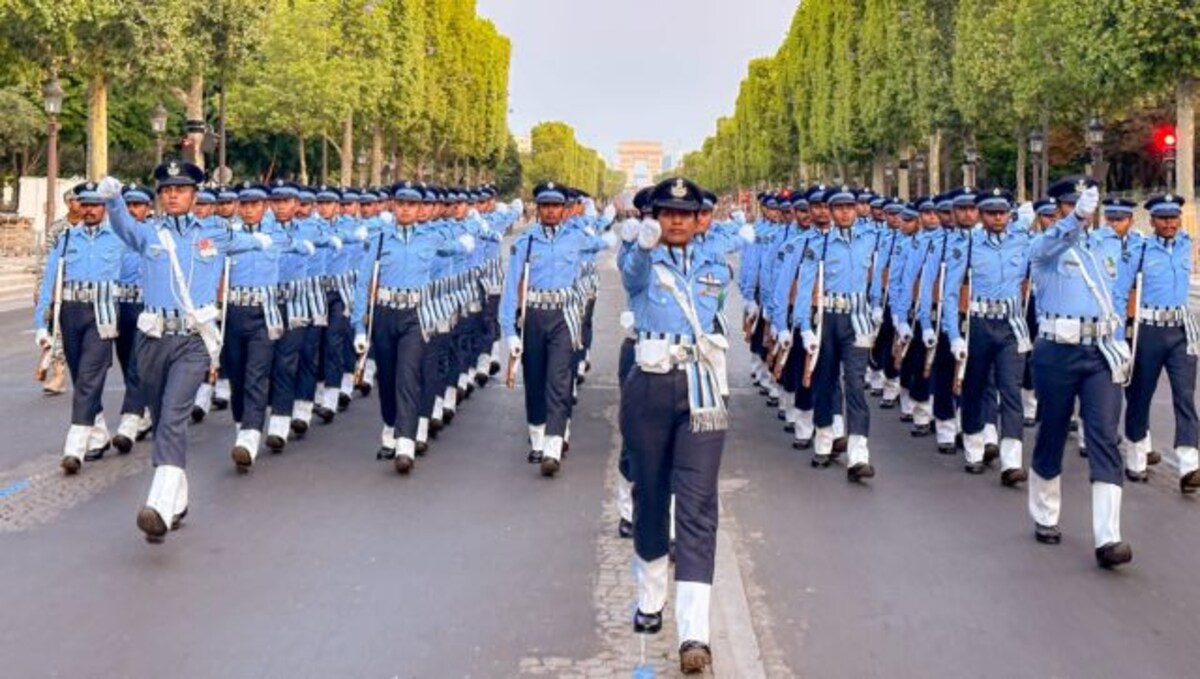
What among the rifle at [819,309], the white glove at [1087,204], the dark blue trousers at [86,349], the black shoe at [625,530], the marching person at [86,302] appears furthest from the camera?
the marching person at [86,302]

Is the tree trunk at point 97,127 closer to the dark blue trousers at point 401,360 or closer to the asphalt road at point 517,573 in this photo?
the asphalt road at point 517,573

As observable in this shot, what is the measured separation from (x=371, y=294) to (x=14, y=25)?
1895 centimetres

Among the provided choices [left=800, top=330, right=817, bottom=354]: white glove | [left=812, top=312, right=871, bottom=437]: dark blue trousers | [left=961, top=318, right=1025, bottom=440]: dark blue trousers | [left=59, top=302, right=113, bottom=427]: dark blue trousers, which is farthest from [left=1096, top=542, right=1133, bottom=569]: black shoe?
[left=59, top=302, right=113, bottom=427]: dark blue trousers

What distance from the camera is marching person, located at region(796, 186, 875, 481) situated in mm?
9805

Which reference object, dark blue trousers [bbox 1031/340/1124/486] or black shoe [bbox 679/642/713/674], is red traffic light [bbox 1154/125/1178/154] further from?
black shoe [bbox 679/642/713/674]

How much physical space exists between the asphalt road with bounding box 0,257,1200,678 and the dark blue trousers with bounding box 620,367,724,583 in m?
0.47

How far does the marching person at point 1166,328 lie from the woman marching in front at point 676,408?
4.99m

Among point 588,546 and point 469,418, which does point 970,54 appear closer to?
point 469,418

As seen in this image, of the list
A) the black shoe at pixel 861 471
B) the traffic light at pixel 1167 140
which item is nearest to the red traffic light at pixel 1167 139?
the traffic light at pixel 1167 140

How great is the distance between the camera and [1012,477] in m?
9.63

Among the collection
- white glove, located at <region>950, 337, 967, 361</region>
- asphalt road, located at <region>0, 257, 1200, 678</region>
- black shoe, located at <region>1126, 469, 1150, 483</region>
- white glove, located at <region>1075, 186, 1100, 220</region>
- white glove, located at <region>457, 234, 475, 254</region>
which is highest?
white glove, located at <region>1075, 186, 1100, 220</region>

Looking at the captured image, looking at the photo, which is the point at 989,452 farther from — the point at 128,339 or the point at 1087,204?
the point at 128,339

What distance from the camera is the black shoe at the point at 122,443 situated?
10.7m

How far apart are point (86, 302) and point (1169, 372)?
8405 mm
